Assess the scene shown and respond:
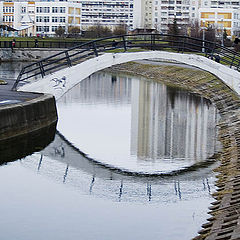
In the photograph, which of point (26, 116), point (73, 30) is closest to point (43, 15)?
point (73, 30)

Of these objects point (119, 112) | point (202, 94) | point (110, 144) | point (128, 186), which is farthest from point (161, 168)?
point (202, 94)

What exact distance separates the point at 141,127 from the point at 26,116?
707cm

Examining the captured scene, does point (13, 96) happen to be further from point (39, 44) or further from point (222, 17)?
point (222, 17)

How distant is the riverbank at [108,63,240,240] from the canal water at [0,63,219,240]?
1.42ft

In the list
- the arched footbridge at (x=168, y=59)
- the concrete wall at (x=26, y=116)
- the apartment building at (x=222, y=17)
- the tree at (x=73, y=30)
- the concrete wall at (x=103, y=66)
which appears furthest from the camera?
the apartment building at (x=222, y=17)

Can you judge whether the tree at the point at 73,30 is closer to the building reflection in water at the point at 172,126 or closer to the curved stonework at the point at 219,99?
the curved stonework at the point at 219,99

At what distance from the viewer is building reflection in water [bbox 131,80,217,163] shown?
31.3 metres

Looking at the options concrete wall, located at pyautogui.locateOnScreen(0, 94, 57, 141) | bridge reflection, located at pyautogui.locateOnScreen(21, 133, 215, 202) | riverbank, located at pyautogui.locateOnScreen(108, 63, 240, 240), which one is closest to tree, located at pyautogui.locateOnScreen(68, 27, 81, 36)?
riverbank, located at pyautogui.locateOnScreen(108, 63, 240, 240)

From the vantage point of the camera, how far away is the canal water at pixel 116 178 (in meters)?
19.8

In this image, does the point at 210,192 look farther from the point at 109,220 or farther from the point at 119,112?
the point at 119,112

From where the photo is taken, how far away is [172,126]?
3775 cm

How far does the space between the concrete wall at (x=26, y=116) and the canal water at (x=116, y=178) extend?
3.51 ft

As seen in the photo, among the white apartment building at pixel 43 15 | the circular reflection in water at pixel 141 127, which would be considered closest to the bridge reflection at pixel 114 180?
the circular reflection in water at pixel 141 127

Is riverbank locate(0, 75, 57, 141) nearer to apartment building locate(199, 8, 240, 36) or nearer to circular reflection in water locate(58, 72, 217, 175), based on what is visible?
circular reflection in water locate(58, 72, 217, 175)
